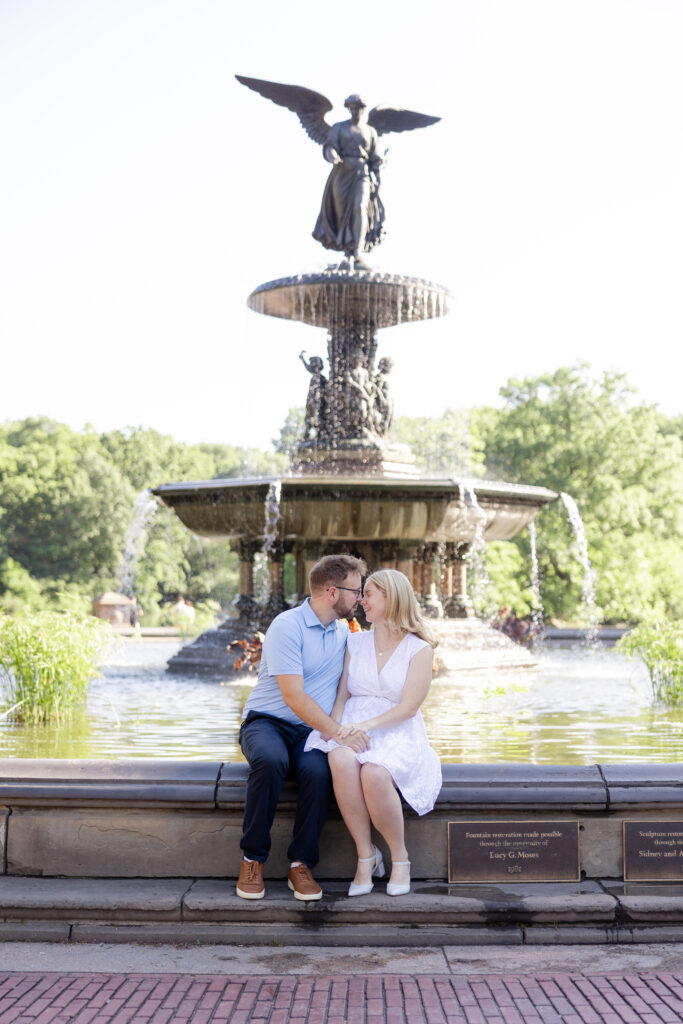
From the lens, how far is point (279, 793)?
502cm

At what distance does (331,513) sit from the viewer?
44.5 ft

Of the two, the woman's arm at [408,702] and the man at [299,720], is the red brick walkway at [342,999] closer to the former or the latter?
the man at [299,720]

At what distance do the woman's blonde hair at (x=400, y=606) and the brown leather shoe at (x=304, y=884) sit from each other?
111 centimetres

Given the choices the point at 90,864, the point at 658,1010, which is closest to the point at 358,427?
the point at 90,864

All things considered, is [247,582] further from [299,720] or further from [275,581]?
[299,720]

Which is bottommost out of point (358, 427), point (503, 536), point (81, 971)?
point (81, 971)

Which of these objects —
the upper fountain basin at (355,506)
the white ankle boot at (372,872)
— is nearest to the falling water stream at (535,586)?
the upper fountain basin at (355,506)

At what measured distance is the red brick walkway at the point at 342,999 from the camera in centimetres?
394

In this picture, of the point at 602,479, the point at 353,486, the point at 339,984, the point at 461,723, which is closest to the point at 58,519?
the point at 602,479

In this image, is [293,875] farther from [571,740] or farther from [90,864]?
[571,740]

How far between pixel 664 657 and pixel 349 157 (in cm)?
851

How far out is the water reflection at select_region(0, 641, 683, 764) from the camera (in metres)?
7.64

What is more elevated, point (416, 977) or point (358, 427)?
point (358, 427)

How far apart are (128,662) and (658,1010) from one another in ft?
42.8
